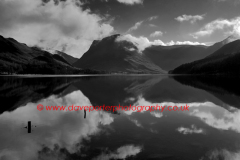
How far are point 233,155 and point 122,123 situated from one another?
1139 cm

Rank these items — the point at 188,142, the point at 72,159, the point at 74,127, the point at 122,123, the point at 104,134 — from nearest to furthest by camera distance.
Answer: the point at 72,159 → the point at 188,142 → the point at 104,134 → the point at 74,127 → the point at 122,123

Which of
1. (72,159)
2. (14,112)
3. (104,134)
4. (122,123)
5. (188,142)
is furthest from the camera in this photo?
(14,112)

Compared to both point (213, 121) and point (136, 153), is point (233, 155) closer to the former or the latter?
point (136, 153)

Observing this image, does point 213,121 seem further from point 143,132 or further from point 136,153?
point 136,153

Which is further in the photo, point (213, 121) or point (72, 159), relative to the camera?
point (213, 121)

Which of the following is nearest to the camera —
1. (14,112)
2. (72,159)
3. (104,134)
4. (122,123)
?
(72,159)

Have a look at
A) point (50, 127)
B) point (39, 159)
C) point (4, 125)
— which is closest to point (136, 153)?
point (39, 159)

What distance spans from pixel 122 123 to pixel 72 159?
9.22 metres

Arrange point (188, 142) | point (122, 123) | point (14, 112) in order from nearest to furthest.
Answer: point (188, 142)
point (122, 123)
point (14, 112)

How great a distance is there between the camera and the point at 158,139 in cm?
1515

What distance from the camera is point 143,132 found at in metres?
17.2

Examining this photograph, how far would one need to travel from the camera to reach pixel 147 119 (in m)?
22.2

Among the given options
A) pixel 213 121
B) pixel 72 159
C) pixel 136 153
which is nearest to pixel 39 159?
pixel 72 159

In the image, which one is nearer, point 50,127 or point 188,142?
point 188,142
